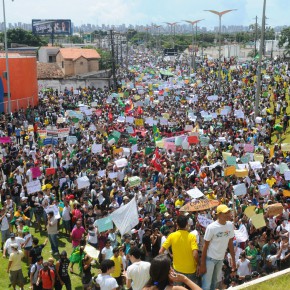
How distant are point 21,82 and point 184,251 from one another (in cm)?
3242

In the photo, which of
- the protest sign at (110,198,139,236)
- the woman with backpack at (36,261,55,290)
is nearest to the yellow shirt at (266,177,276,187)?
the protest sign at (110,198,139,236)

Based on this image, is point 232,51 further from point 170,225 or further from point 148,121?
point 170,225

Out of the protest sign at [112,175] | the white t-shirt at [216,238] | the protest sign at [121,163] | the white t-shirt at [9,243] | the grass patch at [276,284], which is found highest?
the white t-shirt at [216,238]

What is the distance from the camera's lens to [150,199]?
12.9 meters

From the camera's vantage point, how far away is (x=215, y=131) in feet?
76.5

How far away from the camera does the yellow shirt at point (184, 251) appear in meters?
5.91

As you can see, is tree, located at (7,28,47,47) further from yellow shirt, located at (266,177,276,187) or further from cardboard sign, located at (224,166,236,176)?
yellow shirt, located at (266,177,276,187)

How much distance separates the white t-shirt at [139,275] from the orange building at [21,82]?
28753mm

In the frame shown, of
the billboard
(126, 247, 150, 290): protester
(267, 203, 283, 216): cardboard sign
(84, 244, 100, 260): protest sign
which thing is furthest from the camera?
the billboard

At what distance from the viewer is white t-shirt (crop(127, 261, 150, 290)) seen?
568 cm

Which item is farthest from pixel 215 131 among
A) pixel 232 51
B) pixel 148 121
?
pixel 232 51

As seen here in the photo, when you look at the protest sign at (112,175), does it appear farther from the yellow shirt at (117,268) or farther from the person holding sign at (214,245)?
the person holding sign at (214,245)

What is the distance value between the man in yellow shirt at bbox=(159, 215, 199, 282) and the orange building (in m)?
28.7

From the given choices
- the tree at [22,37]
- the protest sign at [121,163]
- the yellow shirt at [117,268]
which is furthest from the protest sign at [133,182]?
the tree at [22,37]
